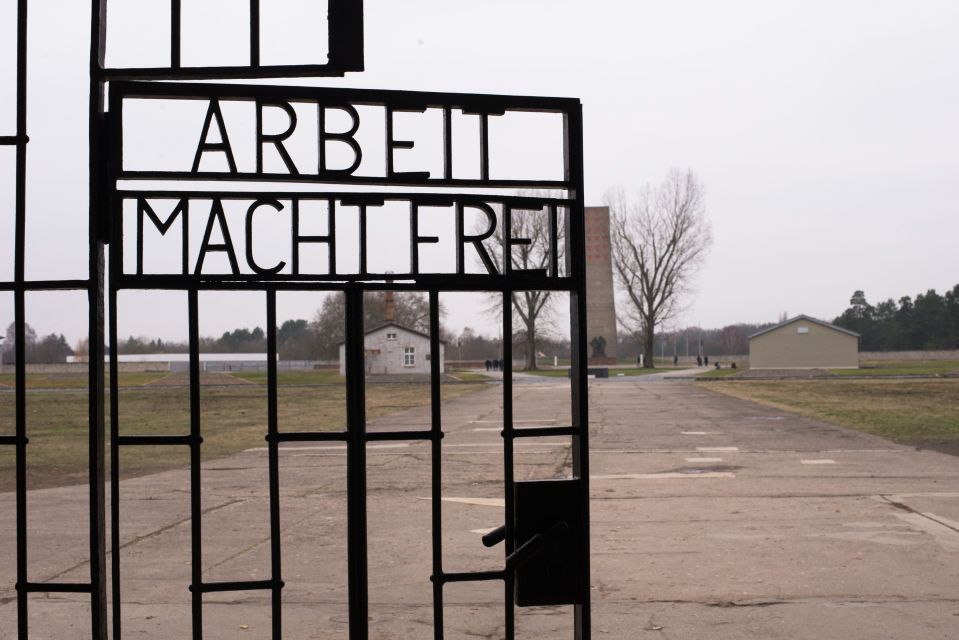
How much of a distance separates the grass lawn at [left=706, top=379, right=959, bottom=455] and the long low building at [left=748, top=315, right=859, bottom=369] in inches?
1151

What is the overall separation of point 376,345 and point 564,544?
70.6 feet

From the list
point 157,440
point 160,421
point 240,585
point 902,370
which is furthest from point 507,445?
point 902,370

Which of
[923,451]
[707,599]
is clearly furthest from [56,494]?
[923,451]

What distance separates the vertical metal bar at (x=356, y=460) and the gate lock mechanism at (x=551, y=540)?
20.2 inches

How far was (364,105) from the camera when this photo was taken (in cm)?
380

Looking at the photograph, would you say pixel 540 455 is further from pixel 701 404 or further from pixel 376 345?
pixel 701 404

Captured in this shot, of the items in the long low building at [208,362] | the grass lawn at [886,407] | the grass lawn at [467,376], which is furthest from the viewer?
the grass lawn at [467,376]

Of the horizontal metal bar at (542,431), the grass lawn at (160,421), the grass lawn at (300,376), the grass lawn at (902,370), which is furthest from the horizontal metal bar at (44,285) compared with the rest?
the grass lawn at (902,370)

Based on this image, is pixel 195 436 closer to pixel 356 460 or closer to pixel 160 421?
pixel 356 460

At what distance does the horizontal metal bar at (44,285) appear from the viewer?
3574 millimetres

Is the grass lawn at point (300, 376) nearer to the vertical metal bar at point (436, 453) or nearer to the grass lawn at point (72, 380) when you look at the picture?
the grass lawn at point (72, 380)

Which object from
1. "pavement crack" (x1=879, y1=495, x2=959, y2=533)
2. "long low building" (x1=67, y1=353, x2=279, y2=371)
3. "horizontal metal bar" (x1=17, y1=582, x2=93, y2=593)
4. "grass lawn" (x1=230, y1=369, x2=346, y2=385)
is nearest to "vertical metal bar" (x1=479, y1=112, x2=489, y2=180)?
"horizontal metal bar" (x1=17, y1=582, x2=93, y2=593)

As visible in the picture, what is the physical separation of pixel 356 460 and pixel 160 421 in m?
21.3

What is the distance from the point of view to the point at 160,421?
23562 millimetres
